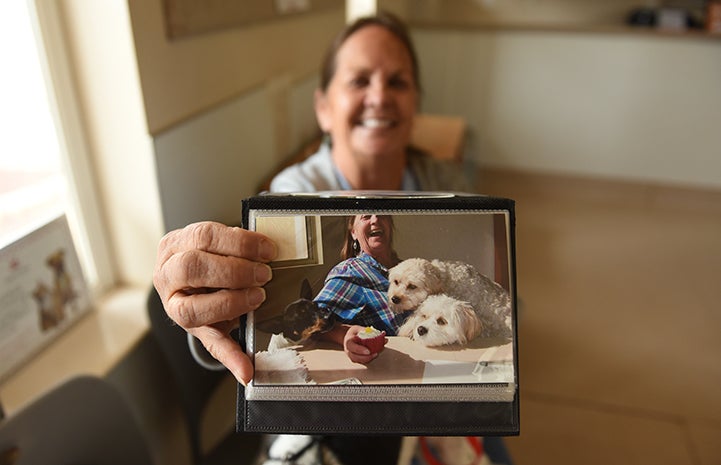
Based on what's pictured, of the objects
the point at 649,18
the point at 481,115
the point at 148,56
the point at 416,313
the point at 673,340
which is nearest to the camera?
the point at 416,313

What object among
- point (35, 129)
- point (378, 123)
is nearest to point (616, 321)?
point (378, 123)

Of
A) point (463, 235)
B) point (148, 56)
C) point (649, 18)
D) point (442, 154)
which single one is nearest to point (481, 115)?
point (649, 18)

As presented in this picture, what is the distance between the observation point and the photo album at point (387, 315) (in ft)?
1.30

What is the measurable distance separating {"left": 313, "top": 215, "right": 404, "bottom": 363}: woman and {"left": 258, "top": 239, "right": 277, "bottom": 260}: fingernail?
5 cm

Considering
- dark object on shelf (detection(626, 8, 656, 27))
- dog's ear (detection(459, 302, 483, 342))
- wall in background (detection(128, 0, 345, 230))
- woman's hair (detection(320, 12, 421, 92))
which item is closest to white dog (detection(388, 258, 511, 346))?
dog's ear (detection(459, 302, 483, 342))

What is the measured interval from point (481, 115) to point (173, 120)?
2209mm

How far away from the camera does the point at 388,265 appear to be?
40 centimetres

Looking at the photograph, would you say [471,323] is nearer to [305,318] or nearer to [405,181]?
[305,318]

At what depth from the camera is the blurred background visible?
82cm

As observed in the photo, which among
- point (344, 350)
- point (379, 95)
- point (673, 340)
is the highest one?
point (379, 95)

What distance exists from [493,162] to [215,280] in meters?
2.70

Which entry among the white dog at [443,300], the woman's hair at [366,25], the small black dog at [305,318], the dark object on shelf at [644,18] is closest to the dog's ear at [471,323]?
the white dog at [443,300]

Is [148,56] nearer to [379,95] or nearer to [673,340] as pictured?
[379,95]

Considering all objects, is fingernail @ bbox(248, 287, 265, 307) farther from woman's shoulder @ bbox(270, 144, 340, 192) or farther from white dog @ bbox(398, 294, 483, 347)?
woman's shoulder @ bbox(270, 144, 340, 192)
